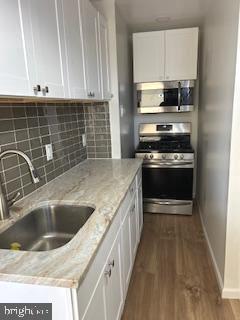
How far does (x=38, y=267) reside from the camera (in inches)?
35.8

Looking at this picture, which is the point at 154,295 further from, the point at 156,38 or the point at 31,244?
the point at 156,38

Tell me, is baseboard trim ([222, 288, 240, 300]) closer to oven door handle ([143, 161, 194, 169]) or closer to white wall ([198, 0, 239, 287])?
white wall ([198, 0, 239, 287])

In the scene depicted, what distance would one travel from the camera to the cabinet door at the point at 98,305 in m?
1.00

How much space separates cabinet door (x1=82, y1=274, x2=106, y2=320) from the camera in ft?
3.30

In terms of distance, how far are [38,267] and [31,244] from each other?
55 centimetres

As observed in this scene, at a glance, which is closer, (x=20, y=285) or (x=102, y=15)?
(x=20, y=285)

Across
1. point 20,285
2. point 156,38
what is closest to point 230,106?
point 20,285

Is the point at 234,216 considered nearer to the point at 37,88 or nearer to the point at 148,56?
the point at 37,88

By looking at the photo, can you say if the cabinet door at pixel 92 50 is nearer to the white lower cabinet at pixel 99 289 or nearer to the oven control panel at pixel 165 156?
the white lower cabinet at pixel 99 289

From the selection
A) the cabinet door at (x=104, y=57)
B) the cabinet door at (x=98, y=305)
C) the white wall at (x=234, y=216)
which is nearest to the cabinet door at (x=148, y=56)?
the cabinet door at (x=104, y=57)

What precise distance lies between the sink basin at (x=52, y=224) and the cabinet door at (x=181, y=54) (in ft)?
7.36

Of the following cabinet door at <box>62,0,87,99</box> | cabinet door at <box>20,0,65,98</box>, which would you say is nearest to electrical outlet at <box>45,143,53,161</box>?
cabinet door at <box>62,0,87,99</box>

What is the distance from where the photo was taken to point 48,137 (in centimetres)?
192

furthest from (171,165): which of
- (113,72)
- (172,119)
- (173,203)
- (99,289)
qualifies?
(99,289)
